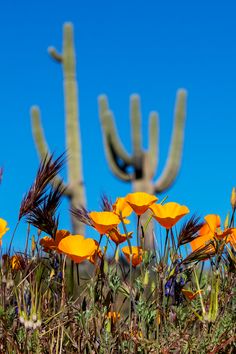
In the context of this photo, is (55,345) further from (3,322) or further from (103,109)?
(103,109)

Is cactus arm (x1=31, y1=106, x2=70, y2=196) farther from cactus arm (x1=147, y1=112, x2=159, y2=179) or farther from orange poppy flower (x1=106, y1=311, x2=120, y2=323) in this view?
orange poppy flower (x1=106, y1=311, x2=120, y2=323)

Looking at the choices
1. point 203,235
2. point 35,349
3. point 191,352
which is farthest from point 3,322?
point 203,235

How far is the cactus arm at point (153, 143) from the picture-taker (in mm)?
16609

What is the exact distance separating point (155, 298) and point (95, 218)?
12.9 inches

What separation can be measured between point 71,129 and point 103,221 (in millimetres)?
14230

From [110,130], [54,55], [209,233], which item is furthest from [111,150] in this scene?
[209,233]

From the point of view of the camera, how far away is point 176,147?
16.0 meters

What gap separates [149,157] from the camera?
57.2ft

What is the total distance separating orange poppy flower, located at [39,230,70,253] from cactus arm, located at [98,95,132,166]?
583 inches

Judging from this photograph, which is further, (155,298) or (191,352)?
(155,298)

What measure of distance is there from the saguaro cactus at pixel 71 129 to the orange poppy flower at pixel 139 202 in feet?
44.5

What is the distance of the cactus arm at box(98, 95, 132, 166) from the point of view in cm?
1689

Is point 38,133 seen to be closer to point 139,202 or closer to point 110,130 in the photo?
point 110,130

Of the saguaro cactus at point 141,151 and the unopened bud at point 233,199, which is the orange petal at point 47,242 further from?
the saguaro cactus at point 141,151
